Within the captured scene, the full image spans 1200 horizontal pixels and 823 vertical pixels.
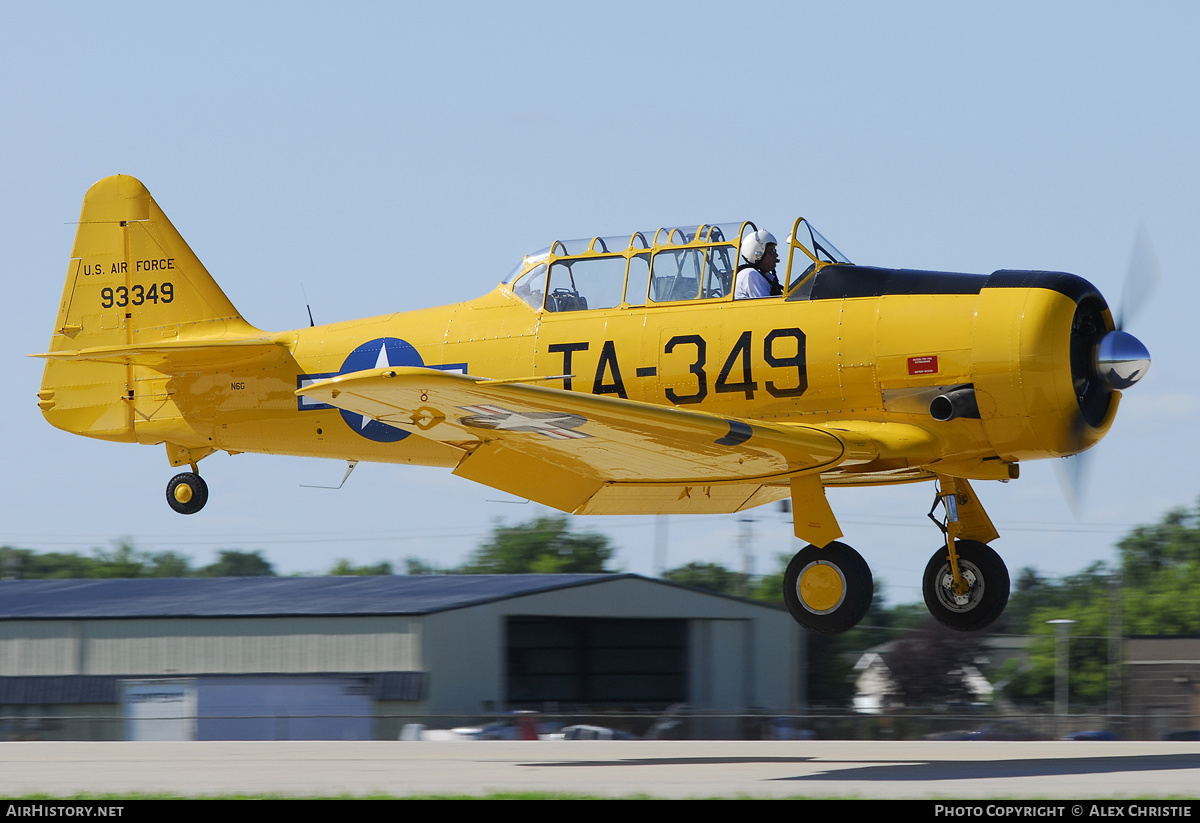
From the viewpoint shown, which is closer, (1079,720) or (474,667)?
(1079,720)

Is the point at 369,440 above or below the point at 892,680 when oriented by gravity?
above

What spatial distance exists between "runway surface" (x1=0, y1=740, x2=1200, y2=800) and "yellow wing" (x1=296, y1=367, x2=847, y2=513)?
2395 mm

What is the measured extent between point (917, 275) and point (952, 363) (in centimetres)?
93

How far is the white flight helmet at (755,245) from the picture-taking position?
12195 mm

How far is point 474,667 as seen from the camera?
26.0 m

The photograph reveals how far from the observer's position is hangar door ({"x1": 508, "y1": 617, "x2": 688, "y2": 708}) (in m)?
30.4

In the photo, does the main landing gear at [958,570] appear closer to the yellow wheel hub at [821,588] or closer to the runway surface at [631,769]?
the yellow wheel hub at [821,588]

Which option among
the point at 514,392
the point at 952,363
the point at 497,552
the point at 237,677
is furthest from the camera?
the point at 497,552

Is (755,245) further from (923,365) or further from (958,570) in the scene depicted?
(958,570)

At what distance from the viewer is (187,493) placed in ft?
48.6

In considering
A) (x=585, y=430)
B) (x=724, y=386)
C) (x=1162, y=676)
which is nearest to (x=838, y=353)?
(x=724, y=386)

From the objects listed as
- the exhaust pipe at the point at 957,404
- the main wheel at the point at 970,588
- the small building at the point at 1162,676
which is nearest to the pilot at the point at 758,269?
the exhaust pipe at the point at 957,404

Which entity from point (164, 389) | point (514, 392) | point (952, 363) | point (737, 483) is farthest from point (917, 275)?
point (164, 389)
